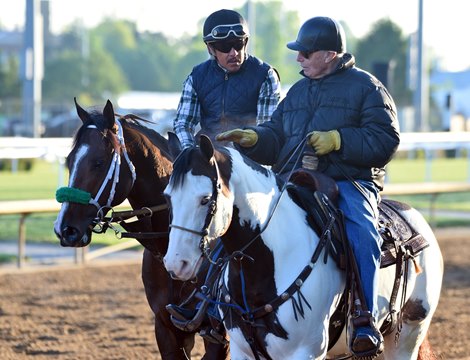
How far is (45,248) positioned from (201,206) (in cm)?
896

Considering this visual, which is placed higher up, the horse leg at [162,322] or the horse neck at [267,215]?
the horse neck at [267,215]

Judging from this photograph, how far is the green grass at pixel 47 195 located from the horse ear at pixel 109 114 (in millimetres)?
5345

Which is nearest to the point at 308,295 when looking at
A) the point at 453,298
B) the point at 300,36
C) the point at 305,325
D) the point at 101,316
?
the point at 305,325

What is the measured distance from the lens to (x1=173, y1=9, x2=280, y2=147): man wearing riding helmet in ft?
19.6

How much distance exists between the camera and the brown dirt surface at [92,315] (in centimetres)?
741

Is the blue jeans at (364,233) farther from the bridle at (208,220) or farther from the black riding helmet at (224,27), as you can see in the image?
the black riding helmet at (224,27)

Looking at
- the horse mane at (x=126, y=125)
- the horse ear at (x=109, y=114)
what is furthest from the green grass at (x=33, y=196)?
the horse ear at (x=109, y=114)

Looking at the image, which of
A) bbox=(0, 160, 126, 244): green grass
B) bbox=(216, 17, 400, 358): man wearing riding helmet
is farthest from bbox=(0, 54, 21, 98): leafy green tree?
bbox=(216, 17, 400, 358): man wearing riding helmet

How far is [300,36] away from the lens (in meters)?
4.97

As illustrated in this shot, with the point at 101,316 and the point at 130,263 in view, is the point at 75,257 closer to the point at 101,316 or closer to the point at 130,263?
the point at 130,263

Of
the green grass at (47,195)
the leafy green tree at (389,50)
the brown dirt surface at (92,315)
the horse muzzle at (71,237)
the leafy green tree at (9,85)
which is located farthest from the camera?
the leafy green tree at (389,50)

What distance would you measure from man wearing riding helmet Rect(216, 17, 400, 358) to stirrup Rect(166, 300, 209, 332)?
76 cm

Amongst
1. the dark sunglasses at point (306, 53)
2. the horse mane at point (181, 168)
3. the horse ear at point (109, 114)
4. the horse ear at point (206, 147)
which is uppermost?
the dark sunglasses at point (306, 53)

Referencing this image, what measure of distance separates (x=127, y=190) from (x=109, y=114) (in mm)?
432
